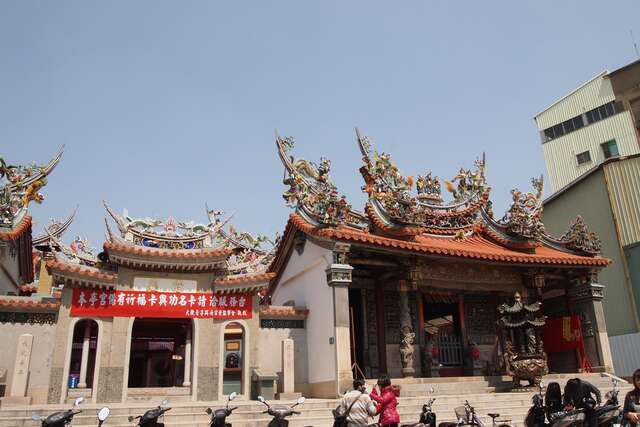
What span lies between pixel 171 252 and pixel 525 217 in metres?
12.2

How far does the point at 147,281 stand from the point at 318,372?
17.2 ft

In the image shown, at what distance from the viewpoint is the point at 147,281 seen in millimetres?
13969

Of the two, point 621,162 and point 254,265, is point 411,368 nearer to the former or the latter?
point 254,265

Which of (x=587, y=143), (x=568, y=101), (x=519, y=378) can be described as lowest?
(x=519, y=378)

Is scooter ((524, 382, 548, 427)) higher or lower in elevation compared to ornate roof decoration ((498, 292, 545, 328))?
lower

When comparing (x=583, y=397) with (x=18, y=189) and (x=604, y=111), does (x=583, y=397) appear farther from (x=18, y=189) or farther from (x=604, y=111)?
(x=604, y=111)

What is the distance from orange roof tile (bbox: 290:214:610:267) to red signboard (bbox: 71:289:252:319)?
2.93 metres

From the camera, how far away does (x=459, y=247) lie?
16578 mm

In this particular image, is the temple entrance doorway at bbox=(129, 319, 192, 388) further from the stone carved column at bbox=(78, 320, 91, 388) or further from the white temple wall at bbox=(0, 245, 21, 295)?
the stone carved column at bbox=(78, 320, 91, 388)

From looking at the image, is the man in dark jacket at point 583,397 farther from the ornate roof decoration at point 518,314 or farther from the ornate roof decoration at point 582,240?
the ornate roof decoration at point 582,240

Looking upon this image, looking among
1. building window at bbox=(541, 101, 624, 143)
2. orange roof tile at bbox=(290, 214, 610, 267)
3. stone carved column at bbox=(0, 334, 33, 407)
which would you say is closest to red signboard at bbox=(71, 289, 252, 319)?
stone carved column at bbox=(0, 334, 33, 407)

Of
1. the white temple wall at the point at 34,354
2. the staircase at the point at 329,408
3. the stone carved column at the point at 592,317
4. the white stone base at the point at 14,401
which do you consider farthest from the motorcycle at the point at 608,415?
the stone carved column at the point at 592,317

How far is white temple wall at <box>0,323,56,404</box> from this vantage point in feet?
40.8

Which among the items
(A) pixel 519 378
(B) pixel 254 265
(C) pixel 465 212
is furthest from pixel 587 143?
(B) pixel 254 265
